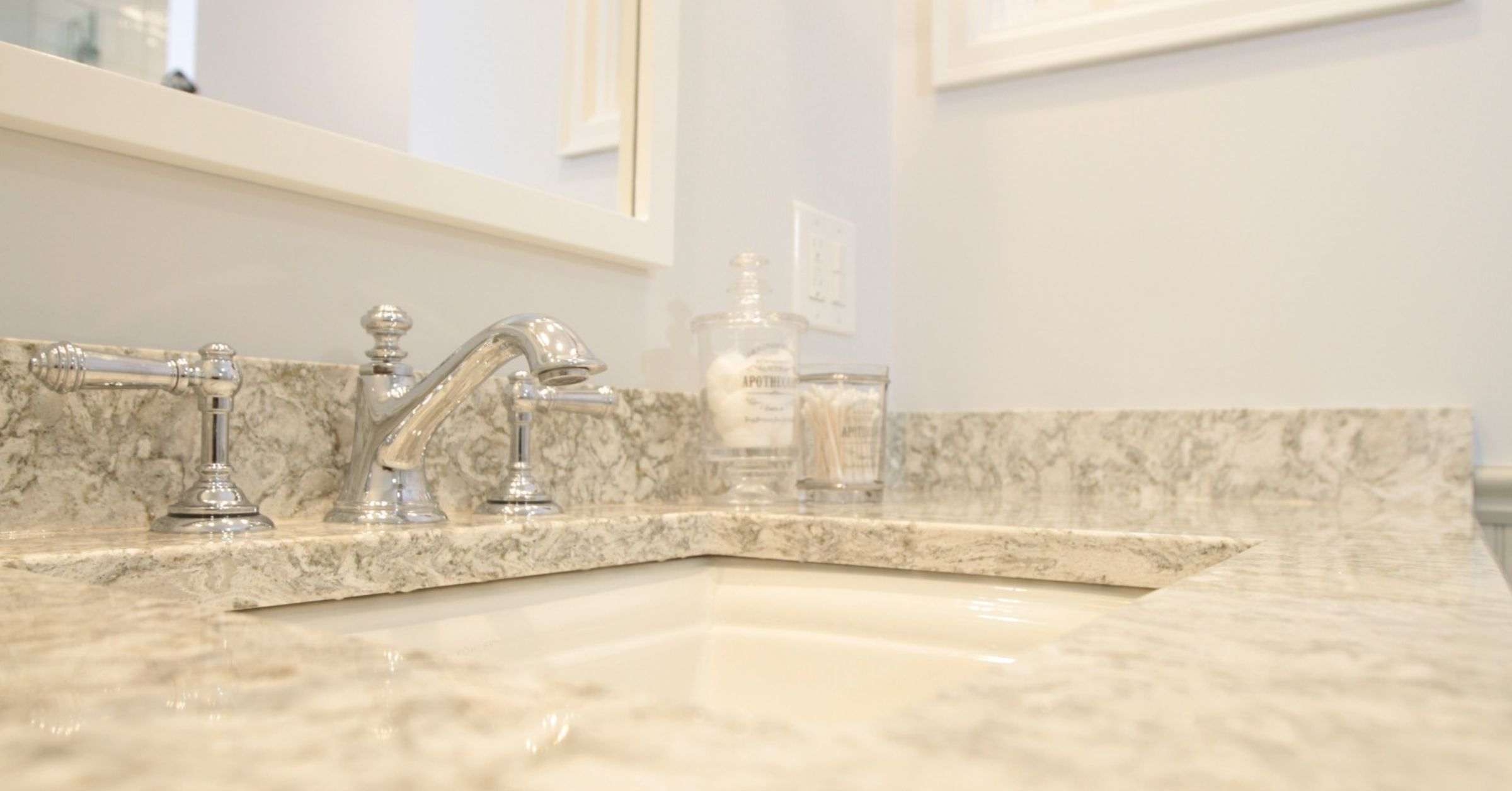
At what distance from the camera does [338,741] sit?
0.67ft

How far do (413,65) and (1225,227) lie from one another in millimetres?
951

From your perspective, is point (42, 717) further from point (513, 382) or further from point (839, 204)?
point (839, 204)

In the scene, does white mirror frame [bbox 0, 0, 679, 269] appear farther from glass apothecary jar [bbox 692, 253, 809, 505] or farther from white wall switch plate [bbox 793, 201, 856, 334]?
white wall switch plate [bbox 793, 201, 856, 334]

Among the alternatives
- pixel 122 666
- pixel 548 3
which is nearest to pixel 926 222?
pixel 548 3

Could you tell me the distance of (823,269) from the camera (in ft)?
4.59

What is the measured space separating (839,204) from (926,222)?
153 mm

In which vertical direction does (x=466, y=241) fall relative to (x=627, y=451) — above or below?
above

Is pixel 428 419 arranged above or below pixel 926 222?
below

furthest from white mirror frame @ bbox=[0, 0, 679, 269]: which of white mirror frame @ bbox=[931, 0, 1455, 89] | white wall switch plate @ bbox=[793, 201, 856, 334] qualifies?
white mirror frame @ bbox=[931, 0, 1455, 89]

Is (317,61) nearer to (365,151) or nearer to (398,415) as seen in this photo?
(365,151)

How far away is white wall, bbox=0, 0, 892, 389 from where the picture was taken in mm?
679

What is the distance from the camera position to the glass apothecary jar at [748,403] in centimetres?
105

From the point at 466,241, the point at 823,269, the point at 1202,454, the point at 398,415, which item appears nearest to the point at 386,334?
the point at 398,415

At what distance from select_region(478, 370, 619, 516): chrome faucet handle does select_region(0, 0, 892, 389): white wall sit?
0.08 m
